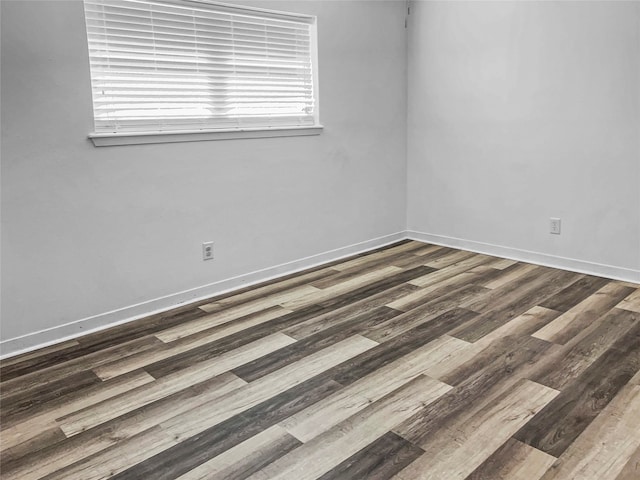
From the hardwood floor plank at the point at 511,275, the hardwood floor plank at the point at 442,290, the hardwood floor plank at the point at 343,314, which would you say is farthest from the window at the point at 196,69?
the hardwood floor plank at the point at 511,275

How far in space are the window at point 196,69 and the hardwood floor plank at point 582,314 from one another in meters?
2.10

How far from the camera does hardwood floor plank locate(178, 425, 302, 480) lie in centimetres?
184

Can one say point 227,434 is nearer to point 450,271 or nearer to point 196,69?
point 196,69

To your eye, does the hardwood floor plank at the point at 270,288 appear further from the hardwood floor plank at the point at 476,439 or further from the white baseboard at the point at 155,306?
the hardwood floor plank at the point at 476,439

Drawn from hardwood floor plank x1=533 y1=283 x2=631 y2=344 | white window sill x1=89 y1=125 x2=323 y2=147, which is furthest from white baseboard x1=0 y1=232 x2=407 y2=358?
hardwood floor plank x1=533 y1=283 x2=631 y2=344

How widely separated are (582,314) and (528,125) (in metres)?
1.54

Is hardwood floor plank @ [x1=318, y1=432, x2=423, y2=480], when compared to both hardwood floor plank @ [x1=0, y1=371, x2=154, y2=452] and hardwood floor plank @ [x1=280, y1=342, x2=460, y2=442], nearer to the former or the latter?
hardwood floor plank @ [x1=280, y1=342, x2=460, y2=442]

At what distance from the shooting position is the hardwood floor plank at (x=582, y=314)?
9.35 feet

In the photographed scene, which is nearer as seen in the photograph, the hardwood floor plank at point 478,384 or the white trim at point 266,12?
the hardwood floor plank at point 478,384

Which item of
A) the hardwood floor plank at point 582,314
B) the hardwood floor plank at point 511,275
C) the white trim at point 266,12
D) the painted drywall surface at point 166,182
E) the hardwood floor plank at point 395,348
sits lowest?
the hardwood floor plank at point 395,348

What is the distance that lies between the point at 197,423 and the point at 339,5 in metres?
3.13

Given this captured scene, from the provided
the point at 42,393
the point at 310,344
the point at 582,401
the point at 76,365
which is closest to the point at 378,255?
the point at 310,344

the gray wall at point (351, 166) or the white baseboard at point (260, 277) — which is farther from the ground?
the gray wall at point (351, 166)

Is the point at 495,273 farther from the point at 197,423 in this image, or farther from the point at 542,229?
the point at 197,423
